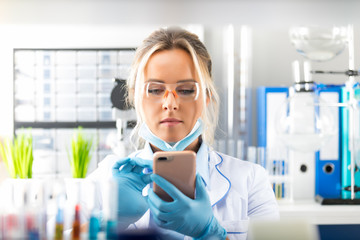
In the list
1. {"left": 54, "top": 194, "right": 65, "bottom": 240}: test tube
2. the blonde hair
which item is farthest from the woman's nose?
{"left": 54, "top": 194, "right": 65, "bottom": 240}: test tube

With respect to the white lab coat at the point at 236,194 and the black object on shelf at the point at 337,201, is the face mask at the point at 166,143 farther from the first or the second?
the black object on shelf at the point at 337,201

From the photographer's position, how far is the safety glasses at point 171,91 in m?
1.19

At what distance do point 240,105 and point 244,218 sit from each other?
125cm

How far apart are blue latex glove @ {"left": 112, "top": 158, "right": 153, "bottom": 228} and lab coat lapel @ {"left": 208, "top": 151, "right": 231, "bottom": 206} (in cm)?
32

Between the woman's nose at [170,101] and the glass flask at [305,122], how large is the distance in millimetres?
1060

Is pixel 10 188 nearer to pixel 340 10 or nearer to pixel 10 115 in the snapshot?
pixel 340 10

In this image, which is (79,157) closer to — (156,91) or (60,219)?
(156,91)

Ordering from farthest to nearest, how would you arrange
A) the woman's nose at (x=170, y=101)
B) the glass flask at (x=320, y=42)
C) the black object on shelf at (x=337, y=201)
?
the black object on shelf at (x=337, y=201) → the woman's nose at (x=170, y=101) → the glass flask at (x=320, y=42)

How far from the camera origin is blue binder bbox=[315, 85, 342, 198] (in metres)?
2.25

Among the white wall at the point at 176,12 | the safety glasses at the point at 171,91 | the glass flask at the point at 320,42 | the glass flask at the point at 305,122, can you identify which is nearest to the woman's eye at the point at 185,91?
the safety glasses at the point at 171,91

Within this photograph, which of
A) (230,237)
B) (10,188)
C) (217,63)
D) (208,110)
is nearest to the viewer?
(10,188)

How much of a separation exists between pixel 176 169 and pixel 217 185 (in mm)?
433

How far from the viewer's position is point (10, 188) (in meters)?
0.61

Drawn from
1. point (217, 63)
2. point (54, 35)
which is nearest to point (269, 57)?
point (217, 63)
